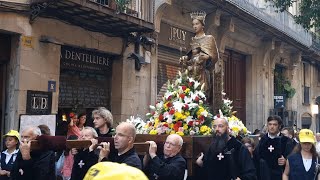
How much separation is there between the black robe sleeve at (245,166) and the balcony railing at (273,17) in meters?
9.63

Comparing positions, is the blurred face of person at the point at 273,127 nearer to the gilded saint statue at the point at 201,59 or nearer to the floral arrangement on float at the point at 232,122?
the floral arrangement on float at the point at 232,122

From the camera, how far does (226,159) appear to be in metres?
5.30

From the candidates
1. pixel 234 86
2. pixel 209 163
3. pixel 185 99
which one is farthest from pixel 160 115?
pixel 234 86

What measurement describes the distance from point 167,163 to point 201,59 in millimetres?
2813

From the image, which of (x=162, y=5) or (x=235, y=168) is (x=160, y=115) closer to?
(x=235, y=168)

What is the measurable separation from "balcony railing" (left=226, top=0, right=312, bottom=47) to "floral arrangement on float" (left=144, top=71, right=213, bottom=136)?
8207 millimetres

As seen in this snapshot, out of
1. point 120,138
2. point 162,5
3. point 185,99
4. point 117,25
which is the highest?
point 162,5

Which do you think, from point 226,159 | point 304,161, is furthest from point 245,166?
point 304,161

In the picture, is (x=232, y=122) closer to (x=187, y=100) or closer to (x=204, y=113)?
(x=204, y=113)

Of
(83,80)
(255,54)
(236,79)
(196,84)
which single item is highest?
(255,54)

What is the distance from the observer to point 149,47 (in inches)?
488

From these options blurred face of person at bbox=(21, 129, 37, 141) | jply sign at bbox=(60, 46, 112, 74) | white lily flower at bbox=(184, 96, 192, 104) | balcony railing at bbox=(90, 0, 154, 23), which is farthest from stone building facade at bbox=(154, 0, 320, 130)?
blurred face of person at bbox=(21, 129, 37, 141)

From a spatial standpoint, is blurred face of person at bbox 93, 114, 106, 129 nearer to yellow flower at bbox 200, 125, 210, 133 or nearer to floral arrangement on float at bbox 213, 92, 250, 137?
yellow flower at bbox 200, 125, 210, 133

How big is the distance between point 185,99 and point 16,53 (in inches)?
166
